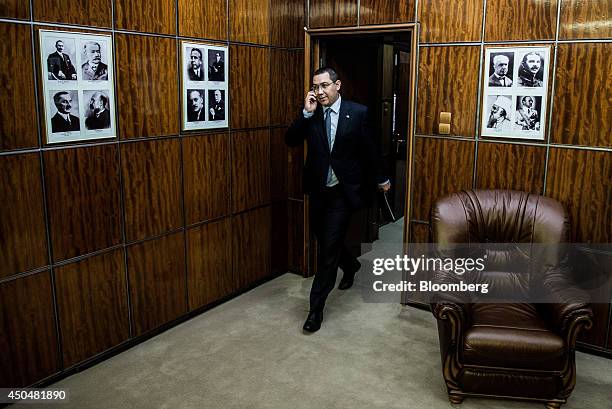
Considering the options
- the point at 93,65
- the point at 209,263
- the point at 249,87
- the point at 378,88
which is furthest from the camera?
the point at 378,88

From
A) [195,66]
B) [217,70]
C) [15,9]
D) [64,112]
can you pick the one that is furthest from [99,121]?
[217,70]

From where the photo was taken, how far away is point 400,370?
3.30 metres

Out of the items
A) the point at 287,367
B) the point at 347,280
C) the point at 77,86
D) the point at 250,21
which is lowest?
the point at 287,367

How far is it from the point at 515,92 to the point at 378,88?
84.3 inches

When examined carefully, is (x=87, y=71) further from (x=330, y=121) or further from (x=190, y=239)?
(x=330, y=121)

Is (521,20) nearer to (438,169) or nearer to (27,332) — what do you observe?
(438,169)

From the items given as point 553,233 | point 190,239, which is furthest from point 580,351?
point 190,239

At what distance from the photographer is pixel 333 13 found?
4.36 metres

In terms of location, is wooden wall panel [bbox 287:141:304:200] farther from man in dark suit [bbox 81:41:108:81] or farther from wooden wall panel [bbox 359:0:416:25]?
man in dark suit [bbox 81:41:108:81]

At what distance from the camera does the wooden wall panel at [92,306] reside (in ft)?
10.2

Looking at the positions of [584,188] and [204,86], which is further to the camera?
[204,86]

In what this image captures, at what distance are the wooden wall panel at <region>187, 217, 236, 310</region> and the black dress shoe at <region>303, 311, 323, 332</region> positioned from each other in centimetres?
84

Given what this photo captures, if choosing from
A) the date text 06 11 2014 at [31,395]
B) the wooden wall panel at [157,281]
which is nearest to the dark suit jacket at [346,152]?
the wooden wall panel at [157,281]

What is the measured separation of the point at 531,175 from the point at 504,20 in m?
1.07
